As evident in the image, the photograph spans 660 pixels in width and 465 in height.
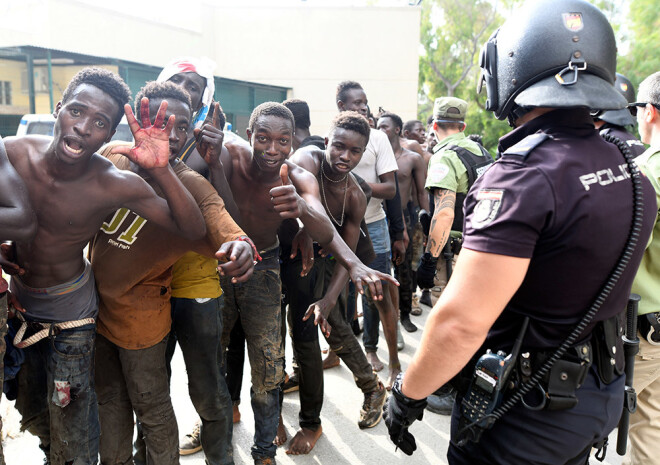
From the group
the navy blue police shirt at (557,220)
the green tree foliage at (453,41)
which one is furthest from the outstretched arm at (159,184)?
the green tree foliage at (453,41)

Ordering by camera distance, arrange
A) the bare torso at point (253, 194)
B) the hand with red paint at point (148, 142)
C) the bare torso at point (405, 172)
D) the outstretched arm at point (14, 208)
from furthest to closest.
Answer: the bare torso at point (405, 172), the bare torso at point (253, 194), the hand with red paint at point (148, 142), the outstretched arm at point (14, 208)

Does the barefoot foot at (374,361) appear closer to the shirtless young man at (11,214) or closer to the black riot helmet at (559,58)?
the shirtless young man at (11,214)

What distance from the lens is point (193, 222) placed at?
2.29m

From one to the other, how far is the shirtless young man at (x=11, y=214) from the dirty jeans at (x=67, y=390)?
0.20 m

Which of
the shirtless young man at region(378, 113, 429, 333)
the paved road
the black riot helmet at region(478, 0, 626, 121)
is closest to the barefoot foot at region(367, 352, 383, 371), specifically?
the paved road

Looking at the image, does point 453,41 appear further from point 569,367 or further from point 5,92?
point 569,367

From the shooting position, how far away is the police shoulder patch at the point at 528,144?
1486 mm

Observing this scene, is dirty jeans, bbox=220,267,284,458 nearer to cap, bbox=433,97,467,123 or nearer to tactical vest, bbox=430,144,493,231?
tactical vest, bbox=430,144,493,231

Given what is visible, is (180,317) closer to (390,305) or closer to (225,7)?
(390,305)

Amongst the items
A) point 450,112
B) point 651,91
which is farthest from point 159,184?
point 450,112

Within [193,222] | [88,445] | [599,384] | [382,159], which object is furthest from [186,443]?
[382,159]

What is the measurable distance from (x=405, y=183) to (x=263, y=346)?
317cm

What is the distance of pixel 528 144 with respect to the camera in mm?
1515

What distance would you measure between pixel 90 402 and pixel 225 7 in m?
20.3
